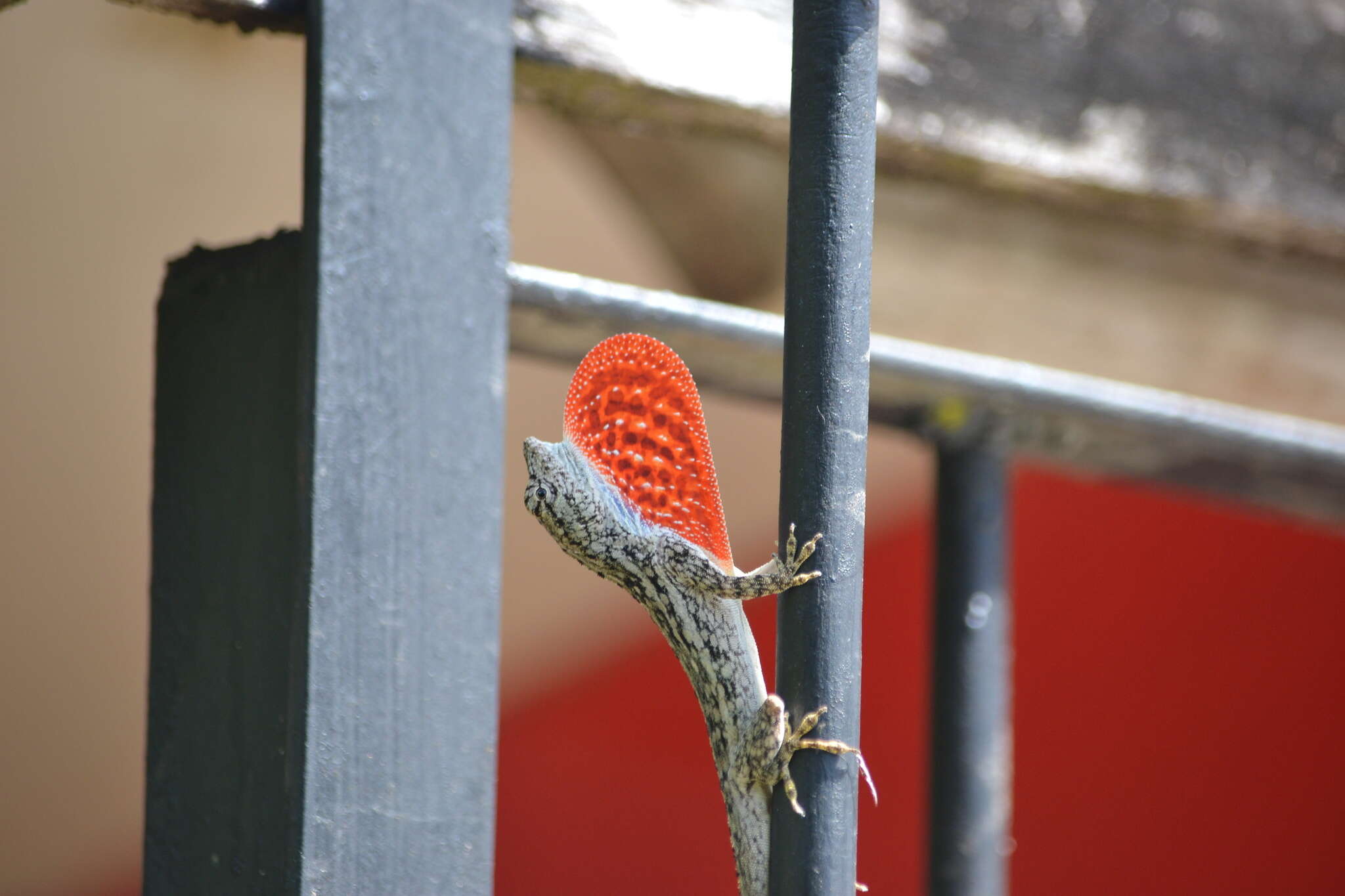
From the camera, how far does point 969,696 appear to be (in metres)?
1.31

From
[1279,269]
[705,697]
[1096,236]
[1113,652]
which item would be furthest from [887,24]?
[1113,652]

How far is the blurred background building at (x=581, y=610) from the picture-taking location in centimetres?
260

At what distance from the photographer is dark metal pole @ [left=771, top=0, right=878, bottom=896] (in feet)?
2.02

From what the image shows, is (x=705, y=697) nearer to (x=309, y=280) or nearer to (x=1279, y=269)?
(x=309, y=280)

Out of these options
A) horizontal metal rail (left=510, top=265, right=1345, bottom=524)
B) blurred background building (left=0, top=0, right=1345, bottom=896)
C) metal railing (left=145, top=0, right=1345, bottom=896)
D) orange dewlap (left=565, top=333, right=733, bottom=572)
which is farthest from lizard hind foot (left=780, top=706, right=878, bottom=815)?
blurred background building (left=0, top=0, right=1345, bottom=896)

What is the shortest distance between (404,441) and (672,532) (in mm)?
282

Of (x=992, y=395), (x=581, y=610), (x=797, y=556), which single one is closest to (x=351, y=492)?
(x=797, y=556)

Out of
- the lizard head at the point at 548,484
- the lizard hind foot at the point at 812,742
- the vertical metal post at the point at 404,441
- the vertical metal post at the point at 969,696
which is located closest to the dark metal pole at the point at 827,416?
the lizard hind foot at the point at 812,742

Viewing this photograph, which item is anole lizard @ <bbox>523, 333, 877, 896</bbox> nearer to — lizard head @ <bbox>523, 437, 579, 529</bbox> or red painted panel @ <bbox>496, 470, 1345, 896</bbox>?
lizard head @ <bbox>523, 437, 579, 529</bbox>

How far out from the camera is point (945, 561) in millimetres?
1342

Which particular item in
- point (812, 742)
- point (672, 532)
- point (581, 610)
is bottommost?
point (812, 742)

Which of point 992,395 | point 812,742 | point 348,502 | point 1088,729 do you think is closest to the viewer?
point 812,742

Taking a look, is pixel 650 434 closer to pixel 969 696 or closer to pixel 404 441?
pixel 404 441

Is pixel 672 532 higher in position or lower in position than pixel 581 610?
lower
